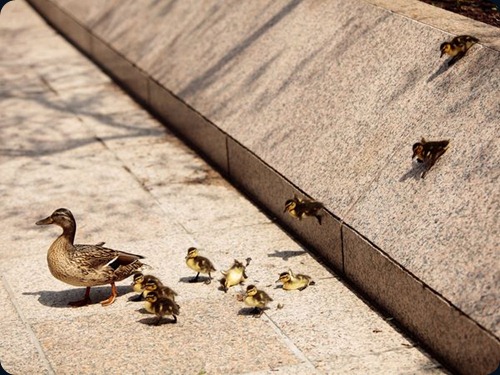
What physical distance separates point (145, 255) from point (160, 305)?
5.30 feet

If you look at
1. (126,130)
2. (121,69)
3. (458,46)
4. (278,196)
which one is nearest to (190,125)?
(126,130)

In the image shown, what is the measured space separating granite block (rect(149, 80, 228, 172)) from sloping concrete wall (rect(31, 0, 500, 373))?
0.09 feet

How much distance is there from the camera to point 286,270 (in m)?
9.95

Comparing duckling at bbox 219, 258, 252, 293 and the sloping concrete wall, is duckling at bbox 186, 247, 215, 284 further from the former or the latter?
the sloping concrete wall

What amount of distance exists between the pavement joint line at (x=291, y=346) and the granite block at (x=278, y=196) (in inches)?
41.5

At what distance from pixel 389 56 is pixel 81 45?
344 inches

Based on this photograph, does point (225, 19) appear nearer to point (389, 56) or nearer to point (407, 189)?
point (389, 56)

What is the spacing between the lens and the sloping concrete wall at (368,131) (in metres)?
8.20

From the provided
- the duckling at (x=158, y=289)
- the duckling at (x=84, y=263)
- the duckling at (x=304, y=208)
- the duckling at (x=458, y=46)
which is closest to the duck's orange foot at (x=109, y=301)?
the duckling at (x=84, y=263)

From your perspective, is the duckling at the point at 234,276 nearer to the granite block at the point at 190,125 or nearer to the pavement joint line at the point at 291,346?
the pavement joint line at the point at 291,346

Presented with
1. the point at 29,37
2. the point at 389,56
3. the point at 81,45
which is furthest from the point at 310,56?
the point at 29,37

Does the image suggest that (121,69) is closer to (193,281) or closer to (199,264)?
(193,281)

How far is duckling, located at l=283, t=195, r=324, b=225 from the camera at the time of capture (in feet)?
32.4

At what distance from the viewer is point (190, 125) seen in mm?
13391
